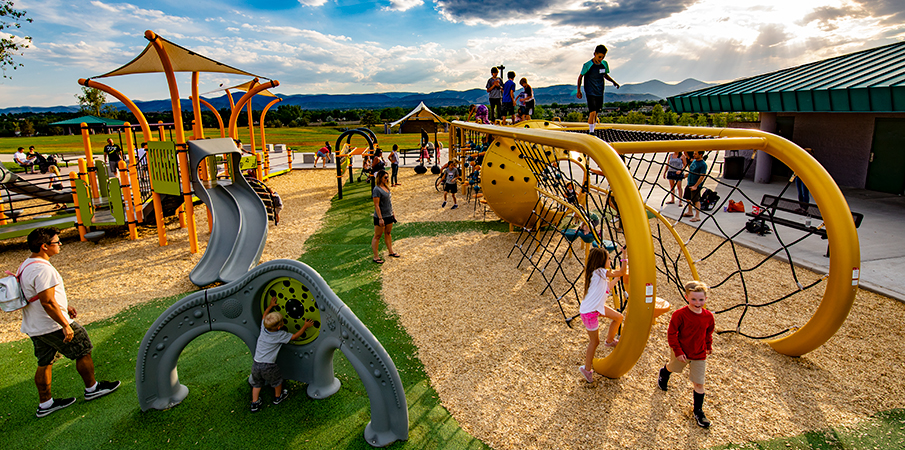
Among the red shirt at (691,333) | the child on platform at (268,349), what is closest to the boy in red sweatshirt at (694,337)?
the red shirt at (691,333)

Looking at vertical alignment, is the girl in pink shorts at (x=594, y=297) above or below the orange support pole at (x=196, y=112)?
below

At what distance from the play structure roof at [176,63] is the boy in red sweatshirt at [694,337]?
1013cm

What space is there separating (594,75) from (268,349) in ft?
21.9

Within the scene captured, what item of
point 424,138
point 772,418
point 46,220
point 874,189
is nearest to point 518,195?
point 772,418

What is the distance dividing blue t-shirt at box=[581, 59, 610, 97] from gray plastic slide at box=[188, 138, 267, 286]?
6.76 metres

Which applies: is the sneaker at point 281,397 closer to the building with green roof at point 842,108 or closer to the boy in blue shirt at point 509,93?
the boy in blue shirt at point 509,93

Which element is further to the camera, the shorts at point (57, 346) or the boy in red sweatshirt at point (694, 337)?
the shorts at point (57, 346)

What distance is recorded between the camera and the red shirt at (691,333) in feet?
13.0

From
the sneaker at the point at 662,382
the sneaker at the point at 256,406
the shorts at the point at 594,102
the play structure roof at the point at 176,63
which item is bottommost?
the sneaker at the point at 662,382

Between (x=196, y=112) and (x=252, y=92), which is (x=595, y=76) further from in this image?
(x=252, y=92)

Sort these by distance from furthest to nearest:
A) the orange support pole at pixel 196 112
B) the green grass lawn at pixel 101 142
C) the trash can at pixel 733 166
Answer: the green grass lawn at pixel 101 142, the trash can at pixel 733 166, the orange support pole at pixel 196 112

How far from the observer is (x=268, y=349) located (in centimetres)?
417

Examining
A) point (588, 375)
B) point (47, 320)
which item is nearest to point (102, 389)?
point (47, 320)

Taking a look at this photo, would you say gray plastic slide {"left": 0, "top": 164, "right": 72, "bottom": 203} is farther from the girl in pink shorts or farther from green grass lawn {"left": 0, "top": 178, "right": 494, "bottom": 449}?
the girl in pink shorts
